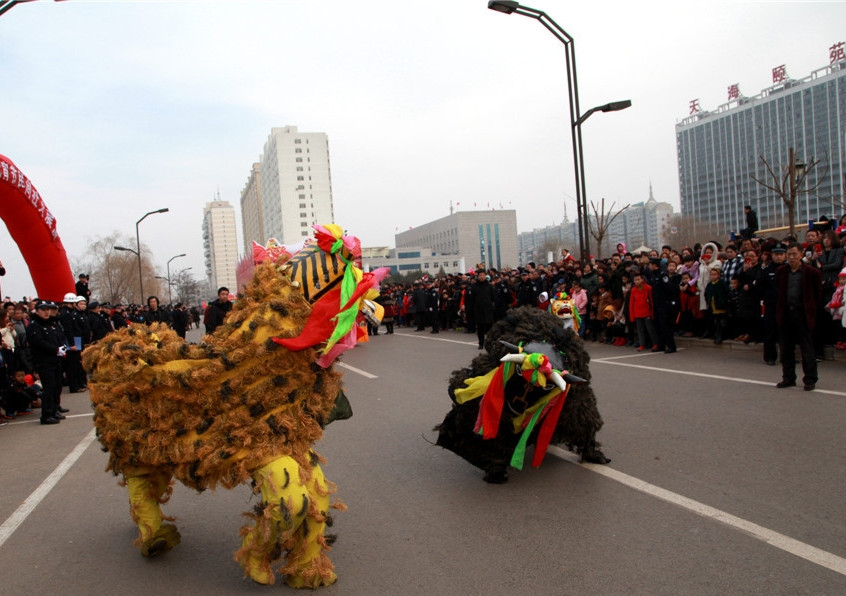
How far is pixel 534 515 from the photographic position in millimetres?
4309

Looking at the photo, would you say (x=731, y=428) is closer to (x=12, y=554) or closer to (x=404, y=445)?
(x=404, y=445)

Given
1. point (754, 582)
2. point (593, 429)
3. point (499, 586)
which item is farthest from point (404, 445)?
point (754, 582)

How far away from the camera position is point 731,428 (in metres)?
6.12

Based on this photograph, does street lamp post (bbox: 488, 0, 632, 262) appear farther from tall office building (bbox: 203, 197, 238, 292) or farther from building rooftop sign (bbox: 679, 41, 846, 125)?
tall office building (bbox: 203, 197, 238, 292)

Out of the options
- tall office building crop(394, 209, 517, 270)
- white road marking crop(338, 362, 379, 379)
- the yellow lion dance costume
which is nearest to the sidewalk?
white road marking crop(338, 362, 379, 379)

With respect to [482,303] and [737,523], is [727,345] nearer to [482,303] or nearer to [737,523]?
[482,303]

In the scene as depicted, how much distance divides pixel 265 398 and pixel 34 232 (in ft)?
40.0

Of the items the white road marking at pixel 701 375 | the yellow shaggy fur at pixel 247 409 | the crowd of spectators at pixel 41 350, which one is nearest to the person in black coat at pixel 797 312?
the white road marking at pixel 701 375

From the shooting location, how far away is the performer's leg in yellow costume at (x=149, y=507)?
3.81 metres

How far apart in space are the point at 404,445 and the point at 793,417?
13.2ft

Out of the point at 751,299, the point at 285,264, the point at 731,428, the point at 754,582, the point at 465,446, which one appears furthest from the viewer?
the point at 751,299

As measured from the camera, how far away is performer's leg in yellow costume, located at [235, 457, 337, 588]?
10.2 ft

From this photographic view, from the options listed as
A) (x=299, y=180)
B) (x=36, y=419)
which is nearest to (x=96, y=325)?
(x=36, y=419)

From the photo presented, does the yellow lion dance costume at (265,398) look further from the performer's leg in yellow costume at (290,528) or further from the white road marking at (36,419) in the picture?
the white road marking at (36,419)
